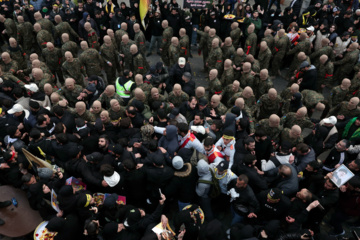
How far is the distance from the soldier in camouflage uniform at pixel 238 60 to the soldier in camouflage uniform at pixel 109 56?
14.1 ft

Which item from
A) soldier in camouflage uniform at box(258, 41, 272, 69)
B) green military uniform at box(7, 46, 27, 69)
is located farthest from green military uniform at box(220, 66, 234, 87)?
Result: green military uniform at box(7, 46, 27, 69)

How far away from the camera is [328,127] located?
595 centimetres

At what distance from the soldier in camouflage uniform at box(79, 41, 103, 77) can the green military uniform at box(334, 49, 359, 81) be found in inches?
331

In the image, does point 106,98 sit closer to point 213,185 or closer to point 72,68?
point 72,68

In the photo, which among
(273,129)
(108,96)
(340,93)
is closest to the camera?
(273,129)

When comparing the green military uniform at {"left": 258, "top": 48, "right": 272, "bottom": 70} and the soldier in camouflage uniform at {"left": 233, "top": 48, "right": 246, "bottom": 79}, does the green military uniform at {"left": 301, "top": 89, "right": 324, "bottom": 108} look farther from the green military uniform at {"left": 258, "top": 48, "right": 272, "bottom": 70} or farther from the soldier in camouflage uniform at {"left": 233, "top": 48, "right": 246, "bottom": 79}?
the green military uniform at {"left": 258, "top": 48, "right": 272, "bottom": 70}

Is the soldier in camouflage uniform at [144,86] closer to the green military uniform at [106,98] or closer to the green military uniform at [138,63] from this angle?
the green military uniform at [106,98]

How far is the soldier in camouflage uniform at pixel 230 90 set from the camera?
703cm

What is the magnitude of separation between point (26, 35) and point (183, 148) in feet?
28.9

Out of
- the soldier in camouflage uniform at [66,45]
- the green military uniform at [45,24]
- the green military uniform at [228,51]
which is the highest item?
the green military uniform at [45,24]

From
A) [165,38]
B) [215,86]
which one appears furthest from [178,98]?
[165,38]

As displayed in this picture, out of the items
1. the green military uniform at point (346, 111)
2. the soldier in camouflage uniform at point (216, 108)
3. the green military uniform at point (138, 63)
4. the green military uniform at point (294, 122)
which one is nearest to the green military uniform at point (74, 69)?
the green military uniform at point (138, 63)

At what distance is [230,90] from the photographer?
23.9 feet

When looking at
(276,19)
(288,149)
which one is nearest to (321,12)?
(276,19)
